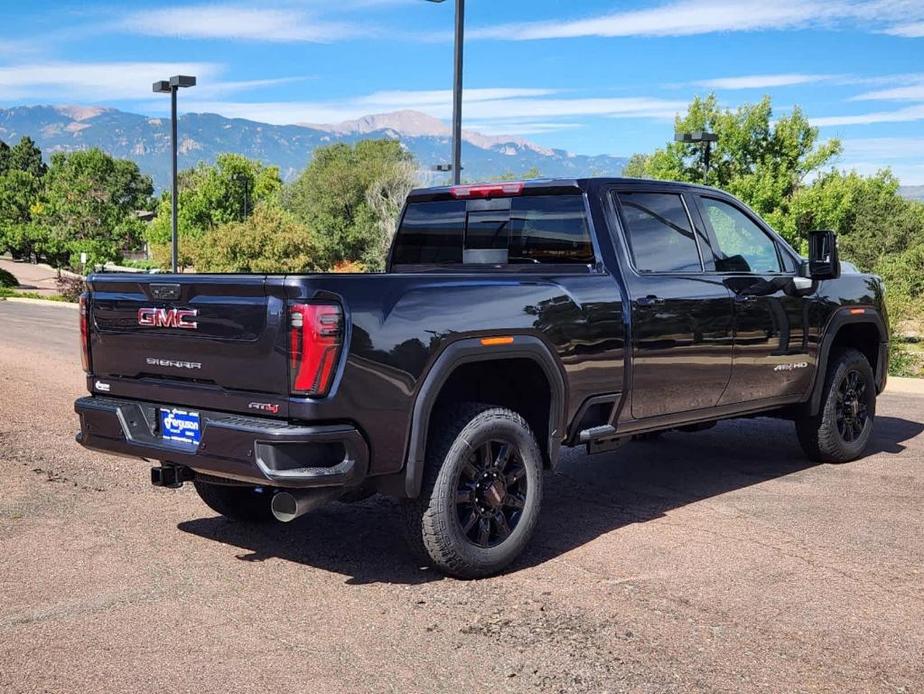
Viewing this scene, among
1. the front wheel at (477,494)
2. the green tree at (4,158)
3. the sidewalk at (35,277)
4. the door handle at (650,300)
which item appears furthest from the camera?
the green tree at (4,158)

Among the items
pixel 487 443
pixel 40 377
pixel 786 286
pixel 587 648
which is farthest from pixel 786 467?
pixel 40 377

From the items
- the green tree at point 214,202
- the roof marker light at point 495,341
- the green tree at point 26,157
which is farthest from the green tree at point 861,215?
the green tree at point 26,157

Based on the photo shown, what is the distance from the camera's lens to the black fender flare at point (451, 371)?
15.6 feet

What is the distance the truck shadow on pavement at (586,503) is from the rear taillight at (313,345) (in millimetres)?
1168

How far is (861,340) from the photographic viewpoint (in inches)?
322

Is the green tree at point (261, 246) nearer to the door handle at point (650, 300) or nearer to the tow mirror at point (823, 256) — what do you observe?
the tow mirror at point (823, 256)

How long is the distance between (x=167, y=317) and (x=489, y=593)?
2.01 m

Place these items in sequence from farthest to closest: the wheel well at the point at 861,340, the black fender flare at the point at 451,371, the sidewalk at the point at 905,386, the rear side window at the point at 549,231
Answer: the sidewalk at the point at 905,386 < the wheel well at the point at 861,340 < the rear side window at the point at 549,231 < the black fender flare at the point at 451,371

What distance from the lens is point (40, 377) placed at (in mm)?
13031

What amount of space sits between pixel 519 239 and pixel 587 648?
9.28ft

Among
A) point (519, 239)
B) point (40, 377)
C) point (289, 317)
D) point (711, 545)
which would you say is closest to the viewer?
point (289, 317)

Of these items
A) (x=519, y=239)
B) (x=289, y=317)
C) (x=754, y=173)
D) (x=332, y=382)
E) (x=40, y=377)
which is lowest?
(x=40, y=377)

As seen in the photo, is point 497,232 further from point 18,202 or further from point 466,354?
point 18,202

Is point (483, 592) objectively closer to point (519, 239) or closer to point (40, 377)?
point (519, 239)
